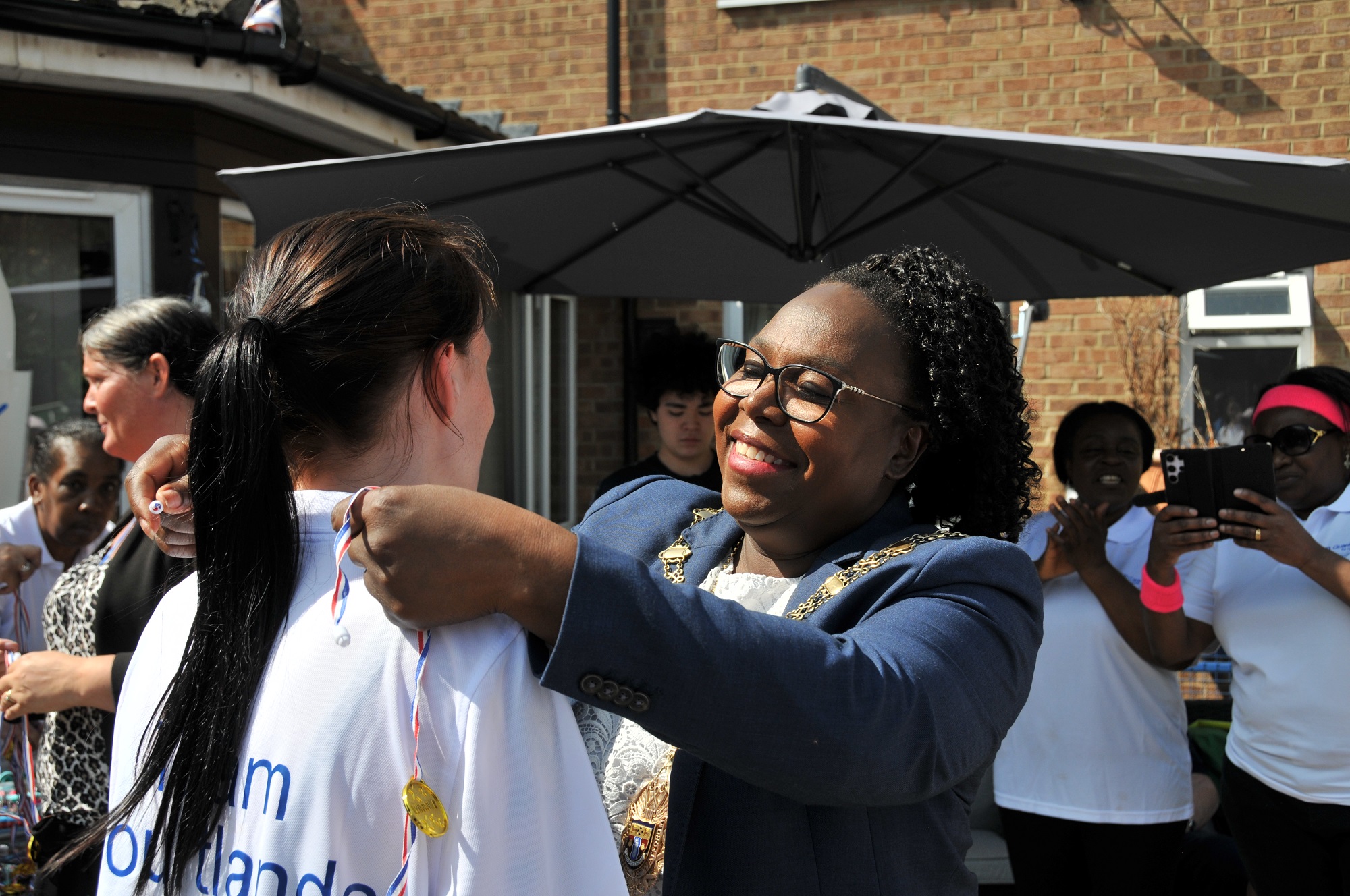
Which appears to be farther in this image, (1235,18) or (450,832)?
(1235,18)

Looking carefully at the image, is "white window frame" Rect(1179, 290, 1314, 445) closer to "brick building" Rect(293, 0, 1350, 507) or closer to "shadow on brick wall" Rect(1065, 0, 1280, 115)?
"brick building" Rect(293, 0, 1350, 507)

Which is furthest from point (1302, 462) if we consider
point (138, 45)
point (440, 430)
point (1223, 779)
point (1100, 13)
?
point (1100, 13)

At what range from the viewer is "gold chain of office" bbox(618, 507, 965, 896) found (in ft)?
4.57

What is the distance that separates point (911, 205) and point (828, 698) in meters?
2.91

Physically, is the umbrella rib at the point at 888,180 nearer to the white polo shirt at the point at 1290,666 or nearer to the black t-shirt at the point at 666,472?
the black t-shirt at the point at 666,472

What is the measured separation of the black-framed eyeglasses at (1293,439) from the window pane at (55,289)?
455 centimetres

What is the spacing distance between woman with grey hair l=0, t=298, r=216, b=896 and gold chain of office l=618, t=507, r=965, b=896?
1.23 metres

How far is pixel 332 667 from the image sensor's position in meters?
1.08

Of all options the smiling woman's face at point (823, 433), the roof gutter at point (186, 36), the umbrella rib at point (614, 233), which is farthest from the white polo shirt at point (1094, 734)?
the roof gutter at point (186, 36)

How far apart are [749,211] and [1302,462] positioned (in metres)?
1.99

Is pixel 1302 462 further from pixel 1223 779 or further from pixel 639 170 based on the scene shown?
pixel 639 170

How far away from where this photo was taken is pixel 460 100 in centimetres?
809

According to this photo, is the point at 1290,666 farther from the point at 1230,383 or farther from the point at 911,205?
the point at 1230,383

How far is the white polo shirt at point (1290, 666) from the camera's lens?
3014mm
